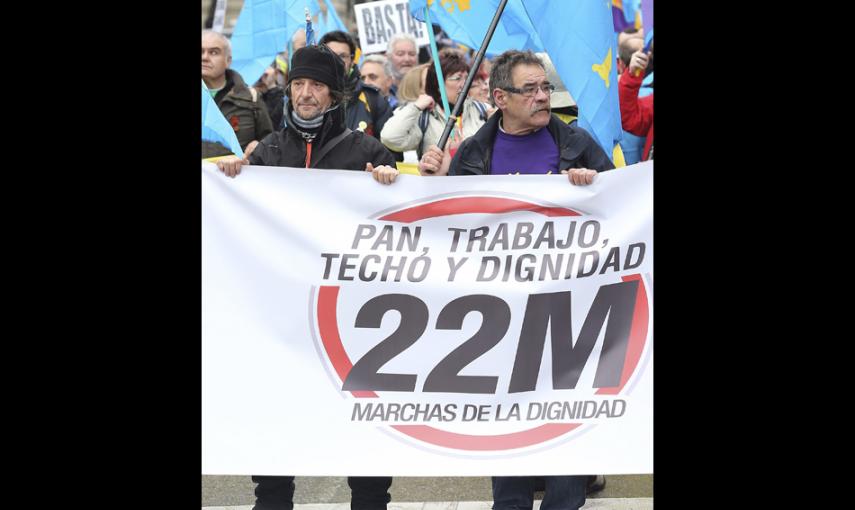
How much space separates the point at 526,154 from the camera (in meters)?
4.80

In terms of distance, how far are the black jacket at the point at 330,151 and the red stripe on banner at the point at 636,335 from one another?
3.83 feet

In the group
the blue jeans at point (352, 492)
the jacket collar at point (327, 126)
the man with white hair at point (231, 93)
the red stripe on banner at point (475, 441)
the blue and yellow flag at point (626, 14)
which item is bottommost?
the blue jeans at point (352, 492)

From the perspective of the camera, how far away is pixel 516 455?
4.45m

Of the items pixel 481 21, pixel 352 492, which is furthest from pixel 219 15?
pixel 352 492

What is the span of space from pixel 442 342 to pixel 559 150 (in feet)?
3.15

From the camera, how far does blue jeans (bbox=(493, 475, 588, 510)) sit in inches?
185

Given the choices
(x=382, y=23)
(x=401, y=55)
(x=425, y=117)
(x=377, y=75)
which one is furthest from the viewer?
(x=382, y=23)

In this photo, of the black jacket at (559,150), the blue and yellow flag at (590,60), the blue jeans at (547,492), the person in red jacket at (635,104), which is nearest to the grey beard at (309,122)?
the black jacket at (559,150)

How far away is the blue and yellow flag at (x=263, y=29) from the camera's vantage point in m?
6.20

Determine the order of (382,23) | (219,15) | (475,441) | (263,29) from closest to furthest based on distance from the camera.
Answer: (475,441) → (263,29) → (219,15) → (382,23)

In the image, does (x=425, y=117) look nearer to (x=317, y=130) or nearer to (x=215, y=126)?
(x=317, y=130)

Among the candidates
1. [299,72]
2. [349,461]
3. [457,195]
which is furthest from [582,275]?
[299,72]

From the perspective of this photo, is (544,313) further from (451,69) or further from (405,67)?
(405,67)

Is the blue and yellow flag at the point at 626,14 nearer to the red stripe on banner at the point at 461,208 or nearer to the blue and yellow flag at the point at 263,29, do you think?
the blue and yellow flag at the point at 263,29
